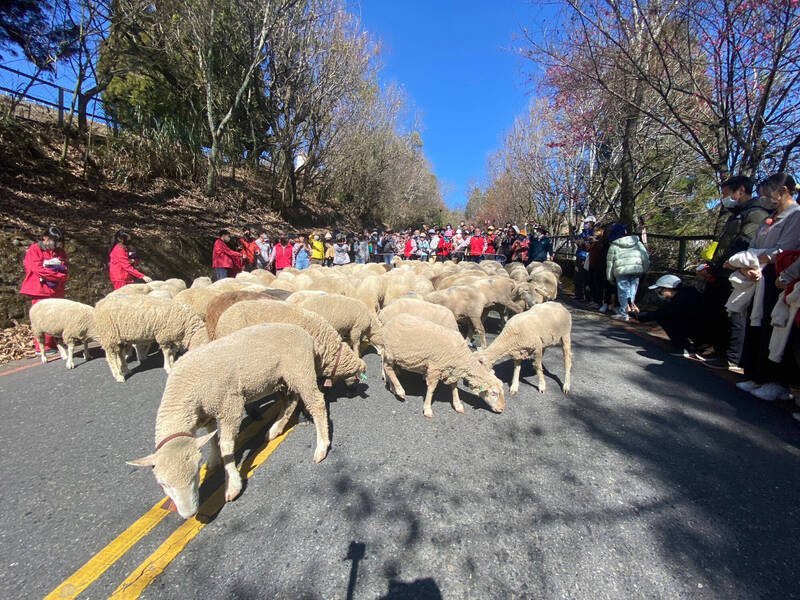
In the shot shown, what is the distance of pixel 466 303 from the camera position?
5.77 meters

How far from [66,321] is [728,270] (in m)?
9.80

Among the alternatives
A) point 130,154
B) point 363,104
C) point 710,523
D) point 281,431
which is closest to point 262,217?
point 130,154

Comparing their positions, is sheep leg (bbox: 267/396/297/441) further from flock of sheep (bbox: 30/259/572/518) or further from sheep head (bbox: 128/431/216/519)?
sheep head (bbox: 128/431/216/519)

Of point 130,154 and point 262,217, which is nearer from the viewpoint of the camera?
point 130,154

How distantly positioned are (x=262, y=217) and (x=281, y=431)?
17028mm

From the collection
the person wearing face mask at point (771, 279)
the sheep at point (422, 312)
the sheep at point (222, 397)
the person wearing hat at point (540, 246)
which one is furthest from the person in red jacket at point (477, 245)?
the sheep at point (222, 397)

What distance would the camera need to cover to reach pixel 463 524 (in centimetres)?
225

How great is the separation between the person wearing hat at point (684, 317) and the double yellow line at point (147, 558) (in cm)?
676

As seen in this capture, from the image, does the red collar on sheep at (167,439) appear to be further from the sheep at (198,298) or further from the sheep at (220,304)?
the sheep at (198,298)

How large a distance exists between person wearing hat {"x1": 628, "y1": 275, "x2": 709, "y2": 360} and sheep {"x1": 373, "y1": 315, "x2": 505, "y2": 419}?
3924mm

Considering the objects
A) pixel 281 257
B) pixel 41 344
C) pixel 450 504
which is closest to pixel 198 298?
pixel 41 344

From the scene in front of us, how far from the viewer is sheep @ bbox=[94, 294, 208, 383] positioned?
4.48 meters

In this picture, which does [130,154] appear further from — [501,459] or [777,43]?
[777,43]

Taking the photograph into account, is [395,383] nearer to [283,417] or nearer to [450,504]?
[283,417]
